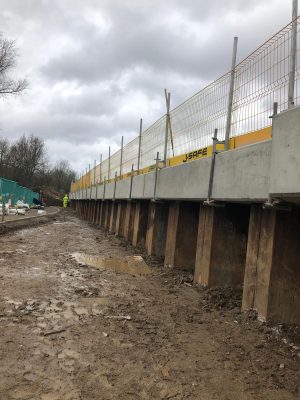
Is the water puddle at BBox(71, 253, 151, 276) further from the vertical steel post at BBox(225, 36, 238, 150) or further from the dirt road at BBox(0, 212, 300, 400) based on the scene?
the vertical steel post at BBox(225, 36, 238, 150)

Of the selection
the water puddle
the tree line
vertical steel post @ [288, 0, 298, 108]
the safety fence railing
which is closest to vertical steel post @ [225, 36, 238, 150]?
the safety fence railing

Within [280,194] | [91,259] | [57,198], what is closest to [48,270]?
[91,259]

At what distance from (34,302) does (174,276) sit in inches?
116

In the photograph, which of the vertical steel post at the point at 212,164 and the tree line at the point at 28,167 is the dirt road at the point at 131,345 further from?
the tree line at the point at 28,167

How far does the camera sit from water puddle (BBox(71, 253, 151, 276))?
8640 millimetres

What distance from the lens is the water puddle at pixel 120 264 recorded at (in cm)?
864

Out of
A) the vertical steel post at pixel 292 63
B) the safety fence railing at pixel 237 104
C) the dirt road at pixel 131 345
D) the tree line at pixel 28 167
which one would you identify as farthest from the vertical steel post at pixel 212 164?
the tree line at pixel 28 167

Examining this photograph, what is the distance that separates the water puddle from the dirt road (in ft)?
4.15

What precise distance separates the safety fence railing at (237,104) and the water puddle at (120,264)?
85.8 inches

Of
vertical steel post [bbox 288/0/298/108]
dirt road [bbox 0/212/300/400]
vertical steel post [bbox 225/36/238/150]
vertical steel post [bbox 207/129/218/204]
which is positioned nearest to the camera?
dirt road [bbox 0/212/300/400]

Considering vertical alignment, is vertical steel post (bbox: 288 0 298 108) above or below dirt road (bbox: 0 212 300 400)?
above

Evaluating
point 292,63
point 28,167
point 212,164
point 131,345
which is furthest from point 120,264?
point 28,167

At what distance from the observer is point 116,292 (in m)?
6.69

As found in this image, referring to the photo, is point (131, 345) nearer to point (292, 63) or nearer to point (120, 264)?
point (292, 63)
